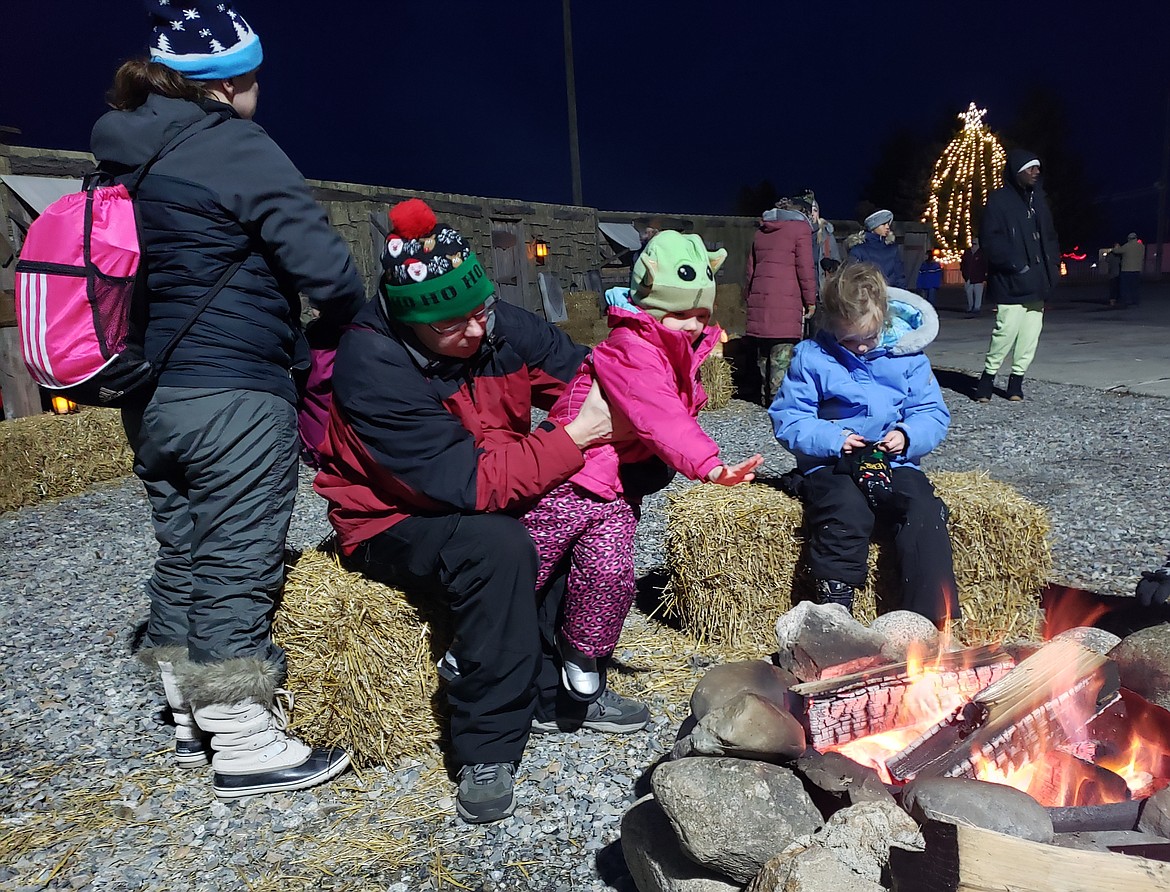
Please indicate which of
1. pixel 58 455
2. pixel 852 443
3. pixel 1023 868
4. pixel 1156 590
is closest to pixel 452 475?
pixel 1023 868

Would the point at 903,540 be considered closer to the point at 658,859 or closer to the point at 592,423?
the point at 592,423

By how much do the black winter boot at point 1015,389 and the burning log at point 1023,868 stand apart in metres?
7.45

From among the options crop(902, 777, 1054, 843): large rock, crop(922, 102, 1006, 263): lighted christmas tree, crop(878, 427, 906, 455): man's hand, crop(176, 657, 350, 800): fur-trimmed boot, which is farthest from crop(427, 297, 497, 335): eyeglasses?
crop(922, 102, 1006, 263): lighted christmas tree

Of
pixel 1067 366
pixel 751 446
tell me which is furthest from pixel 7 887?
pixel 1067 366

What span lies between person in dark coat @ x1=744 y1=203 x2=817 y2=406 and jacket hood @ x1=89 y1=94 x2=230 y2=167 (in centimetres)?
653

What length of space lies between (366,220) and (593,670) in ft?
30.2

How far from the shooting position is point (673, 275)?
2.38m

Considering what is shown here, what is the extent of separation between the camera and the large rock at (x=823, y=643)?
235 cm

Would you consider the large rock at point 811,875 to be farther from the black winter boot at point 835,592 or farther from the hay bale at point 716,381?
the hay bale at point 716,381

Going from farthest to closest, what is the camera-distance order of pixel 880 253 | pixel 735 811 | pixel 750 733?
pixel 880 253, pixel 750 733, pixel 735 811

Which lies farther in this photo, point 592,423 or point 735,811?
point 592,423

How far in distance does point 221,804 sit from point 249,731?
0.23m

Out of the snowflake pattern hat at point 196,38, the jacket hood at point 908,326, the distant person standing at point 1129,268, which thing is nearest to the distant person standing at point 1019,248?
the jacket hood at point 908,326

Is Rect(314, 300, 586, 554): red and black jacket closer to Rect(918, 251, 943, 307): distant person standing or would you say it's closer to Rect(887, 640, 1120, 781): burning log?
Rect(887, 640, 1120, 781): burning log
